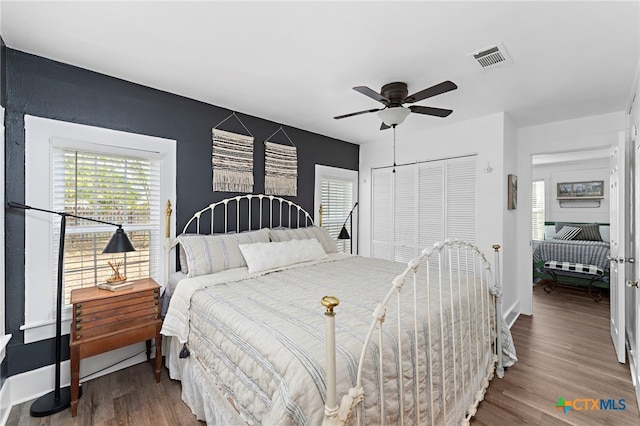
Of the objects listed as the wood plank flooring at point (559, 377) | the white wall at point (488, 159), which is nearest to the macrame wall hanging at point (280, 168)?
the white wall at point (488, 159)

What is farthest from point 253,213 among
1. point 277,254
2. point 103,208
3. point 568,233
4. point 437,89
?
point 568,233

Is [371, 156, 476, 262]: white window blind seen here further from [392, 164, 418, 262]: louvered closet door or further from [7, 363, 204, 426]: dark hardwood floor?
[7, 363, 204, 426]: dark hardwood floor

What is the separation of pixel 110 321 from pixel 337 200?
10.8 feet

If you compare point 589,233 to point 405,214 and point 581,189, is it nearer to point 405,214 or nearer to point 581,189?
point 581,189

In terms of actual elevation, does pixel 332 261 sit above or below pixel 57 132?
below

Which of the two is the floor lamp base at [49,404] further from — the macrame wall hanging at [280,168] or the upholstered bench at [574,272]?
the upholstered bench at [574,272]

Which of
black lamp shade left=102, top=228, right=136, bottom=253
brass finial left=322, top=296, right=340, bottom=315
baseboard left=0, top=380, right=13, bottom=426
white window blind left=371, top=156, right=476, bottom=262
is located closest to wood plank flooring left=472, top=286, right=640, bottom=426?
white window blind left=371, top=156, right=476, bottom=262

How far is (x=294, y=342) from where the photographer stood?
137 cm

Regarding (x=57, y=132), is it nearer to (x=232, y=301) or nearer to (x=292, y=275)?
(x=232, y=301)

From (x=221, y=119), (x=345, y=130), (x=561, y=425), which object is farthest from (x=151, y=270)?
(x=561, y=425)

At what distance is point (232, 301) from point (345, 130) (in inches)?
118

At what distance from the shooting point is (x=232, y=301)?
6.36ft

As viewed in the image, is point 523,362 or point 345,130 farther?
point 345,130

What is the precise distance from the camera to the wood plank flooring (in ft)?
6.54
